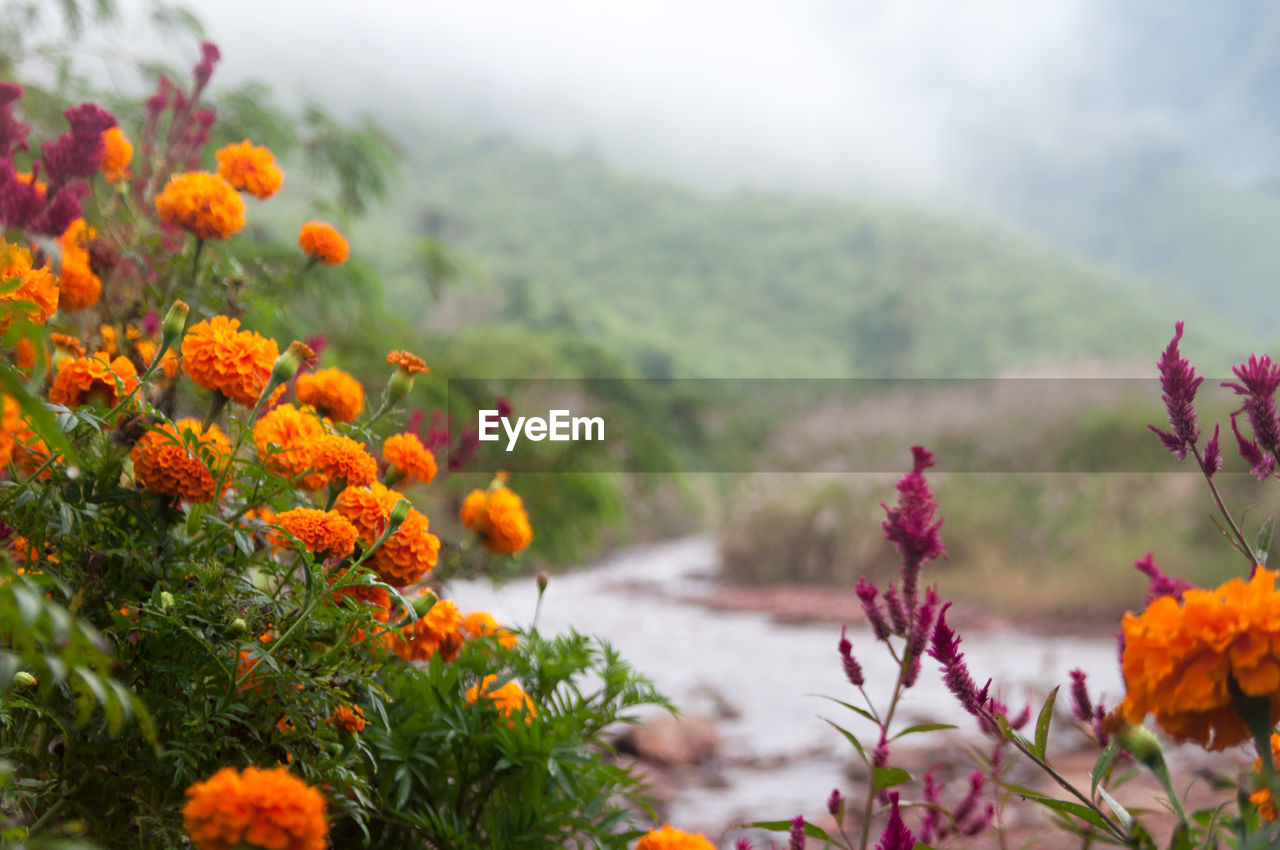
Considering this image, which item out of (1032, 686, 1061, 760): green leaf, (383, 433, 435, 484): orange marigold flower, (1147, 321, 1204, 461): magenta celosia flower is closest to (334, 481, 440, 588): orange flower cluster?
(383, 433, 435, 484): orange marigold flower

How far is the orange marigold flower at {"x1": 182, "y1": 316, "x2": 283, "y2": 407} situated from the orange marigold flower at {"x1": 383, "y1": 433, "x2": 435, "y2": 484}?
6.4 inches

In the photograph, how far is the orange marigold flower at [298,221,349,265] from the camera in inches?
45.4

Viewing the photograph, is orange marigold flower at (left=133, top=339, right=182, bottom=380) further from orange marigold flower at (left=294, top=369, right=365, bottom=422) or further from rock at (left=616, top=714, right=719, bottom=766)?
rock at (left=616, top=714, right=719, bottom=766)

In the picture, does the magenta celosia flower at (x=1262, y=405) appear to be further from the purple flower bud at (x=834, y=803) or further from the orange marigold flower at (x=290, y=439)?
the orange marigold flower at (x=290, y=439)

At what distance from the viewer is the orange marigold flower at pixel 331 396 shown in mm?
996

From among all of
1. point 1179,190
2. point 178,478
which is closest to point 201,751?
point 178,478

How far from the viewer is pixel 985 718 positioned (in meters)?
0.66

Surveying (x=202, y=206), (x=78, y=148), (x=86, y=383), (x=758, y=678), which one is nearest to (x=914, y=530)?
(x=86, y=383)

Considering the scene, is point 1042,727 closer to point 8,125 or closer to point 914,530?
point 914,530

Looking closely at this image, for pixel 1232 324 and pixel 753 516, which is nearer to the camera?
pixel 753 516

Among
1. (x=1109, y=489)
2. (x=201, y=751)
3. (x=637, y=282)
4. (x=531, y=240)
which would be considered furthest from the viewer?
A: (x=531, y=240)

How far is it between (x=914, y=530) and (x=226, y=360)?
0.71 meters

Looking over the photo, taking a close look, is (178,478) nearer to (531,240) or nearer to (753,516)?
(753,516)

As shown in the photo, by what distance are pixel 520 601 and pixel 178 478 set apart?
575cm
